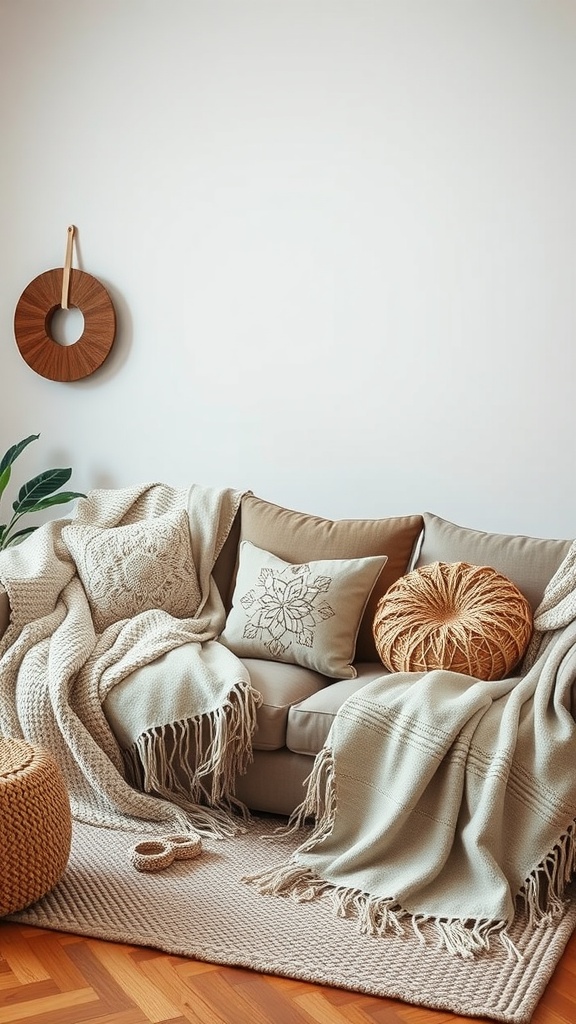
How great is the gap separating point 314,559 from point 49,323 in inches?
63.7

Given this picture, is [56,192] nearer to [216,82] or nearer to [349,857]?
[216,82]

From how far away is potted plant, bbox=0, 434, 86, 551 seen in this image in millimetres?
3910

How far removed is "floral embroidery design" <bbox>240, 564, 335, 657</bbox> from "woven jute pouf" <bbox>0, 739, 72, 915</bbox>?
0.90 m

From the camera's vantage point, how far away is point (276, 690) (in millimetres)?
2793

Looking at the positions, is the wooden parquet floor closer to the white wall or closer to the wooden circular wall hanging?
the white wall

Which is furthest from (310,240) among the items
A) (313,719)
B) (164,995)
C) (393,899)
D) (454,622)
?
(164,995)

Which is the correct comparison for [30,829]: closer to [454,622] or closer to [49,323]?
[454,622]

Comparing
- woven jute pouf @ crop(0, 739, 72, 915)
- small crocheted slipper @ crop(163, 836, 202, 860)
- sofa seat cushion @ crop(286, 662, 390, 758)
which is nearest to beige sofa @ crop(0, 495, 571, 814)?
sofa seat cushion @ crop(286, 662, 390, 758)

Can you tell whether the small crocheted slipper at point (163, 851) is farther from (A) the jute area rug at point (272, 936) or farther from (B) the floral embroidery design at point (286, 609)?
(B) the floral embroidery design at point (286, 609)

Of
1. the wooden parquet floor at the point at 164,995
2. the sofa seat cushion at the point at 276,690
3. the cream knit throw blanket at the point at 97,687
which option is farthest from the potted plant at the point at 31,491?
the wooden parquet floor at the point at 164,995

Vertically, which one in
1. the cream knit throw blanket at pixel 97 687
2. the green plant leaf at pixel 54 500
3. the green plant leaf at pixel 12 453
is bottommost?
the cream knit throw blanket at pixel 97 687

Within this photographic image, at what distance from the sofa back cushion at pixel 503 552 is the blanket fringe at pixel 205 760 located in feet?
2.58

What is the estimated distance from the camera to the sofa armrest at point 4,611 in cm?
304

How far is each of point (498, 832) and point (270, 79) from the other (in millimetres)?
2682
